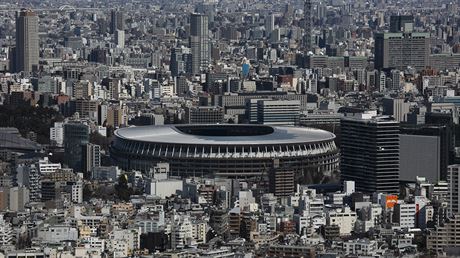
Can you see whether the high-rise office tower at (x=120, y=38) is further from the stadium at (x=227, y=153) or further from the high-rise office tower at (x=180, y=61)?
the stadium at (x=227, y=153)

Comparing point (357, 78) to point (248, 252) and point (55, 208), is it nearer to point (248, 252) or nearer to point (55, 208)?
point (55, 208)

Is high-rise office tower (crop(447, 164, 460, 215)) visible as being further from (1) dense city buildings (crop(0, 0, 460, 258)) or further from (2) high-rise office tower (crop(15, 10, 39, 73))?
(2) high-rise office tower (crop(15, 10, 39, 73))

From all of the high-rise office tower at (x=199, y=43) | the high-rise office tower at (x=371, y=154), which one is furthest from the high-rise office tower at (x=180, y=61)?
the high-rise office tower at (x=371, y=154)

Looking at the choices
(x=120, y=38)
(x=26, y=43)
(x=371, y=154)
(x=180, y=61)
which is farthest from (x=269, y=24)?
(x=371, y=154)

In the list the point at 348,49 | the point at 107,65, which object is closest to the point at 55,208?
the point at 107,65

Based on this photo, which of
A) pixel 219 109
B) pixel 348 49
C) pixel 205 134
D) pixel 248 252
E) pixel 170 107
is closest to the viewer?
pixel 248 252

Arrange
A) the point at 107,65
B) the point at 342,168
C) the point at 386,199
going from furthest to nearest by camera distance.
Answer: the point at 107,65 → the point at 342,168 → the point at 386,199
